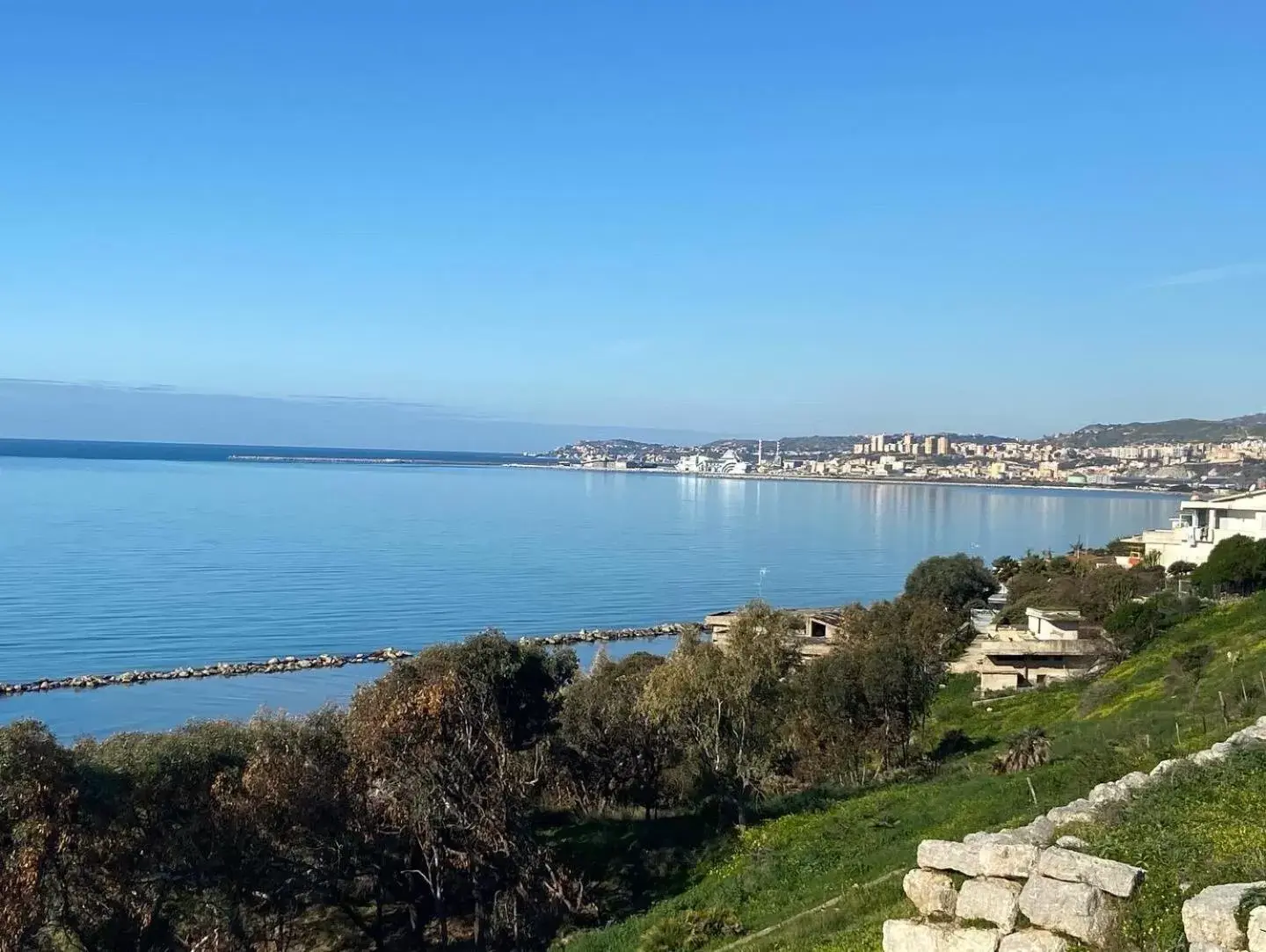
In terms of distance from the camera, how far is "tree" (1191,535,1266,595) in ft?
111

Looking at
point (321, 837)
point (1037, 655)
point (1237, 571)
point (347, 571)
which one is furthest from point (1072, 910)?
point (347, 571)

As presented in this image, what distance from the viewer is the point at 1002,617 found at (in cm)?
4084

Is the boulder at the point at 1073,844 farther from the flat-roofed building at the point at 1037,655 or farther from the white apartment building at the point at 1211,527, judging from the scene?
the white apartment building at the point at 1211,527

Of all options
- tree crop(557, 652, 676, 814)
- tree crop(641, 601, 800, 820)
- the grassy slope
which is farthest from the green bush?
tree crop(557, 652, 676, 814)

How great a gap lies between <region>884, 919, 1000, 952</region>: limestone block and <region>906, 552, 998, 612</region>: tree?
36.8 meters

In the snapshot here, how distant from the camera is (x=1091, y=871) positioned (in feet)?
23.3

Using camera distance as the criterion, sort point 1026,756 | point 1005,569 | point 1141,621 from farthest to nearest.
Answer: point 1005,569 → point 1141,621 → point 1026,756

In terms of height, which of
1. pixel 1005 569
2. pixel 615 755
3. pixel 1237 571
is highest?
pixel 1237 571

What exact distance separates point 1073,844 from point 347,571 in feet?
220

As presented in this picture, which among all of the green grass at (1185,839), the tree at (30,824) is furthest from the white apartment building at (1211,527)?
the tree at (30,824)

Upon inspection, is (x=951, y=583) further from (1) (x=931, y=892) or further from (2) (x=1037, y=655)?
(1) (x=931, y=892)

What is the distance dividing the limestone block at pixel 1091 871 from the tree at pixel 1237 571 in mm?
30752

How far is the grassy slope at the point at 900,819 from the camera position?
10.0 meters

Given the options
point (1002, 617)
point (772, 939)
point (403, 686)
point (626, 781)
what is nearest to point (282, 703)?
point (626, 781)
